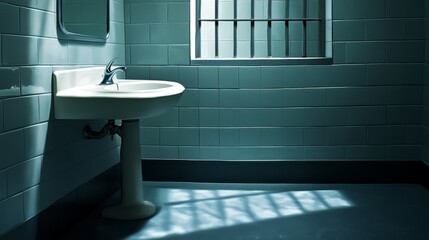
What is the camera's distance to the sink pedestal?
2.87 metres

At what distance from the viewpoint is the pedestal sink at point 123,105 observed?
2.38m

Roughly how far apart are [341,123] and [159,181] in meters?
1.44

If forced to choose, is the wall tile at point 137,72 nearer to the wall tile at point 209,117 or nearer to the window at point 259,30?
the wall tile at point 209,117

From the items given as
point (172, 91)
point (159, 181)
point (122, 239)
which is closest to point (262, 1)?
point (159, 181)

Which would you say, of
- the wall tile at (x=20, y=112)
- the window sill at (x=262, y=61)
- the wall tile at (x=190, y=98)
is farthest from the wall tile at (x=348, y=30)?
the wall tile at (x=20, y=112)

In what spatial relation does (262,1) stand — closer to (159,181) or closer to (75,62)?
(159,181)

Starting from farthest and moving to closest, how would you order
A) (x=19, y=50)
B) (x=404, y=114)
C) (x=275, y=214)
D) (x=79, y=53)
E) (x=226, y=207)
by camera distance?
1. (x=404, y=114)
2. (x=226, y=207)
3. (x=275, y=214)
4. (x=79, y=53)
5. (x=19, y=50)

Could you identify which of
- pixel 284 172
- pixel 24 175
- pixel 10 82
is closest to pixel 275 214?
pixel 284 172

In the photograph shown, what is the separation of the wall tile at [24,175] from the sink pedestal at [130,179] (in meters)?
0.61

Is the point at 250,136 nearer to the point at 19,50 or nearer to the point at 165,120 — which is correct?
the point at 165,120

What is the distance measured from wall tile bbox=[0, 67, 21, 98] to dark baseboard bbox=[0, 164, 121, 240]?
0.58m

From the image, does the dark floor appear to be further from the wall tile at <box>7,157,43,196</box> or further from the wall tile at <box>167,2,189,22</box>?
the wall tile at <box>167,2,189,22</box>

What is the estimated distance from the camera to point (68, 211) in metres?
2.68

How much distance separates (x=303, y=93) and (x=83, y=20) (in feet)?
5.44
